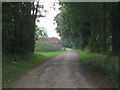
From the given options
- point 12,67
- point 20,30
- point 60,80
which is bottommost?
point 60,80

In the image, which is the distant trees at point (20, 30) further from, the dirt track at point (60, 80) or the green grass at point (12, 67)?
the dirt track at point (60, 80)

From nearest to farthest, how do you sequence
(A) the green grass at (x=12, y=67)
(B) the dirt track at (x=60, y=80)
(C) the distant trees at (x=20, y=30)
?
(B) the dirt track at (x=60, y=80)
(A) the green grass at (x=12, y=67)
(C) the distant trees at (x=20, y=30)

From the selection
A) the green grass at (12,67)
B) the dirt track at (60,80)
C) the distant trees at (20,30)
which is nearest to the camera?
the dirt track at (60,80)

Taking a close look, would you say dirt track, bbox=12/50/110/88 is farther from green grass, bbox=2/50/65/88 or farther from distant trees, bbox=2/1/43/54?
distant trees, bbox=2/1/43/54

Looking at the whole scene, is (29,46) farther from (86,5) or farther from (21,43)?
(86,5)

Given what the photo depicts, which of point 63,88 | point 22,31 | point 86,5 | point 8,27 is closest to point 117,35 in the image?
point 86,5

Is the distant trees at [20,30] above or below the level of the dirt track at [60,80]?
above

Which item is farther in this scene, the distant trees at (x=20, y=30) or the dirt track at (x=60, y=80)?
the distant trees at (x=20, y=30)

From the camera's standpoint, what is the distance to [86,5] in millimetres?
20922

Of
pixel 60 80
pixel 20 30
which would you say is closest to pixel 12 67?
pixel 60 80

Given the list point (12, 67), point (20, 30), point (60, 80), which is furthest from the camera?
point (20, 30)

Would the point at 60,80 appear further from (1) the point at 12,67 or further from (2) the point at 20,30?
(2) the point at 20,30

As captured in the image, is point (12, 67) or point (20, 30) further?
point (20, 30)

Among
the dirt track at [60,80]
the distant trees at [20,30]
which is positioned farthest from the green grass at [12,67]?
the distant trees at [20,30]
